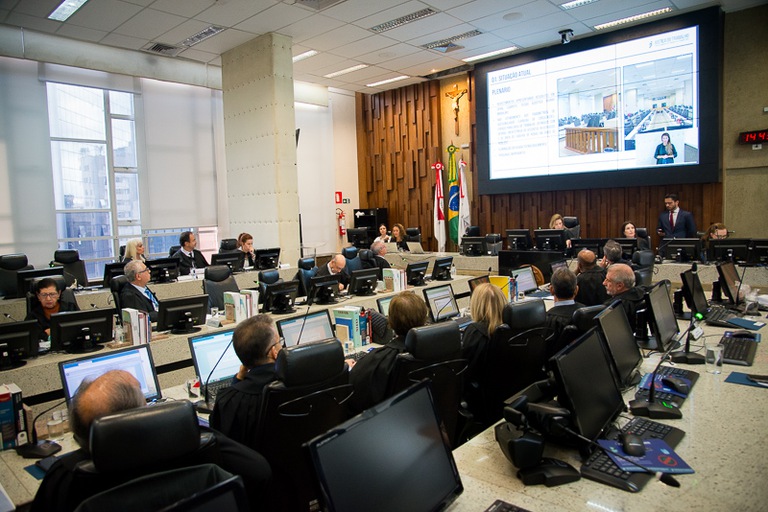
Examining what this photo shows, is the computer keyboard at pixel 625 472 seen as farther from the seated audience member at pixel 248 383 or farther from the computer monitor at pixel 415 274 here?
the computer monitor at pixel 415 274

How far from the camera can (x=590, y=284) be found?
5.17m

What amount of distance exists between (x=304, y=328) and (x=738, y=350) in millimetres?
2967

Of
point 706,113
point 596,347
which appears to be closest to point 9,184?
point 596,347

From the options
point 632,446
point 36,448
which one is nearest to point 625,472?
point 632,446

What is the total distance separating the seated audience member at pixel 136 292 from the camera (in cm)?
511

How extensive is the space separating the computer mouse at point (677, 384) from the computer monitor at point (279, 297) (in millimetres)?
3314

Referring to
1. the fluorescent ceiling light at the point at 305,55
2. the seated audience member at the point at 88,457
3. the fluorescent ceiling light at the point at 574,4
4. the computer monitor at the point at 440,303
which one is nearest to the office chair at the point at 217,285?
the computer monitor at the point at 440,303

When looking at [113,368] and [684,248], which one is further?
[684,248]

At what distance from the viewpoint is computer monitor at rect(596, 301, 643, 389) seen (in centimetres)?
263

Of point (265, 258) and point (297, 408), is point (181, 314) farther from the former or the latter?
point (265, 258)

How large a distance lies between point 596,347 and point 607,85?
28.1 feet

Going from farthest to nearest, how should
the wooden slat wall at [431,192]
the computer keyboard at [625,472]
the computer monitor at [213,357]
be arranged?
the wooden slat wall at [431,192] → the computer monitor at [213,357] → the computer keyboard at [625,472]

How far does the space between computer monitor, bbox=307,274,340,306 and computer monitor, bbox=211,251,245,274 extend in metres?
2.73

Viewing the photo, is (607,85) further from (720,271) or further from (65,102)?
(65,102)
